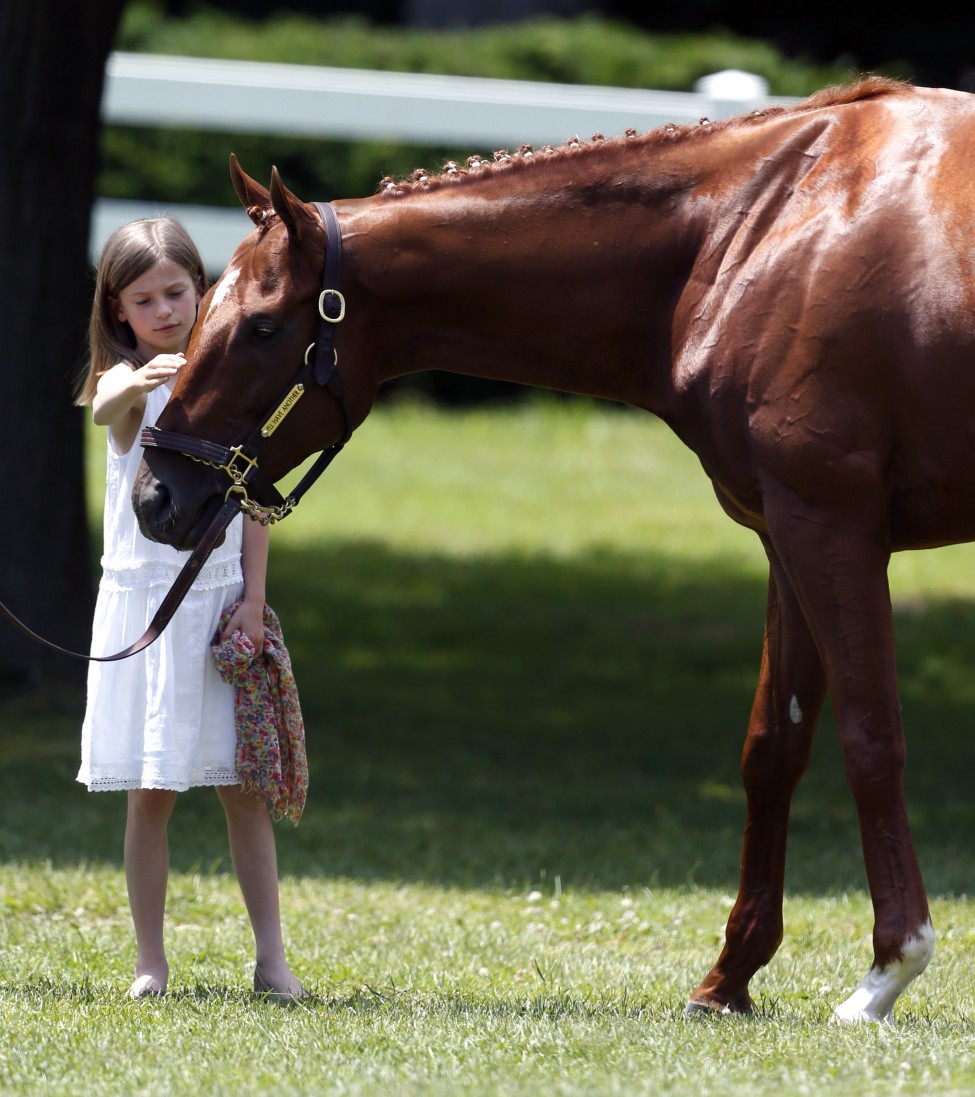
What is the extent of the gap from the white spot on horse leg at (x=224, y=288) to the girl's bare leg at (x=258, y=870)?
4.22 ft

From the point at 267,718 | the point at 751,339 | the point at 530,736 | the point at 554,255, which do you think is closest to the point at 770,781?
the point at 751,339

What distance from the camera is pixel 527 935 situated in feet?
17.3

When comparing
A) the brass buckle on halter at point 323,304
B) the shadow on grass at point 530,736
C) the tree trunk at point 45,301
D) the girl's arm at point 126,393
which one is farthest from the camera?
the tree trunk at point 45,301

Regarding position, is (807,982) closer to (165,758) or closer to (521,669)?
(165,758)

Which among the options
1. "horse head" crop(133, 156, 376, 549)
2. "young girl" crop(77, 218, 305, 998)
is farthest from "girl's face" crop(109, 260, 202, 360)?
"horse head" crop(133, 156, 376, 549)

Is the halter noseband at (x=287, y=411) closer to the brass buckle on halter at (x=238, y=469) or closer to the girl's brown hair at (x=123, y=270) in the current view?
the brass buckle on halter at (x=238, y=469)

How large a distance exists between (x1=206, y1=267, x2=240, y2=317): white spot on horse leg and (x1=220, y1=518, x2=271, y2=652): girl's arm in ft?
2.01

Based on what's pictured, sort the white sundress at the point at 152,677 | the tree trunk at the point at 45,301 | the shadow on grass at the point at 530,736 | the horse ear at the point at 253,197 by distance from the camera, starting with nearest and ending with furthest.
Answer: the horse ear at the point at 253,197 < the white sundress at the point at 152,677 < the shadow on grass at the point at 530,736 < the tree trunk at the point at 45,301

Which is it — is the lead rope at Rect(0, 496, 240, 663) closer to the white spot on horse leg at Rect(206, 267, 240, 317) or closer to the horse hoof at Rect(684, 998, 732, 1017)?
the white spot on horse leg at Rect(206, 267, 240, 317)

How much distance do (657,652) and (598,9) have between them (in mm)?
13443

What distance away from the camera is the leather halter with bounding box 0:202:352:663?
13.0 feet

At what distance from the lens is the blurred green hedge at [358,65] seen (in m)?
16.9

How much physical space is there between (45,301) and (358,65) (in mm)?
10780

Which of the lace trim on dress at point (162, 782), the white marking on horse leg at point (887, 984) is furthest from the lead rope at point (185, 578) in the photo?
the white marking on horse leg at point (887, 984)
